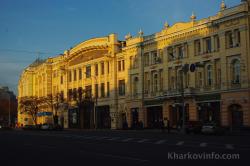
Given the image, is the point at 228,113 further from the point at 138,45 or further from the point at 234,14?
the point at 138,45

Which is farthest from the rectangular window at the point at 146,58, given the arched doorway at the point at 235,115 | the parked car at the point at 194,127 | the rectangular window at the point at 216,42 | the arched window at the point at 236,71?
the parked car at the point at 194,127

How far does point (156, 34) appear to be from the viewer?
62.5 metres

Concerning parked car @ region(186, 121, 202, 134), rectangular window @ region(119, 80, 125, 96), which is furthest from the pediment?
parked car @ region(186, 121, 202, 134)

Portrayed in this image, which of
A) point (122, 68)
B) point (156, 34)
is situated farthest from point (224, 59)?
point (122, 68)

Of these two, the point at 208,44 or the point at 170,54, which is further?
the point at 170,54

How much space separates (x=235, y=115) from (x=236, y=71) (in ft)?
17.4

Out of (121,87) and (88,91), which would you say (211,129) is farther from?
(88,91)

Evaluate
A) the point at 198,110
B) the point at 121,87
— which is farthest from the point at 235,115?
the point at 121,87

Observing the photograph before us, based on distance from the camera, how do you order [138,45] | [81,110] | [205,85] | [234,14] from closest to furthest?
[234,14], [205,85], [138,45], [81,110]

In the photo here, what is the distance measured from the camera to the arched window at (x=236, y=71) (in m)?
50.1

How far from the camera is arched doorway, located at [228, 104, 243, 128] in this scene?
49406 mm

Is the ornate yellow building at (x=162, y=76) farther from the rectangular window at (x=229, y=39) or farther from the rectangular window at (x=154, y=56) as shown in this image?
the rectangular window at (x=229, y=39)

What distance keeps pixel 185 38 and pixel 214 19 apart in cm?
581

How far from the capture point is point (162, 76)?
199 feet
